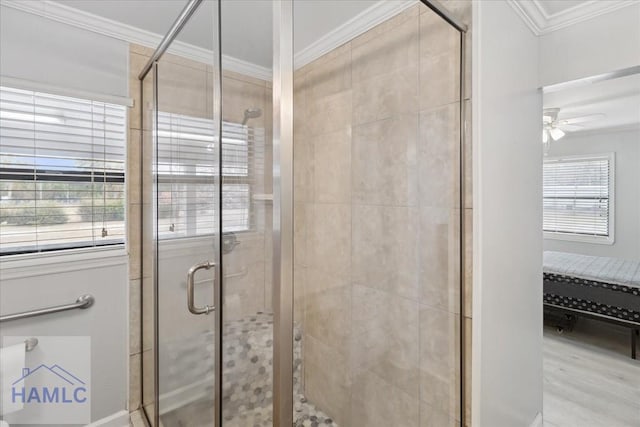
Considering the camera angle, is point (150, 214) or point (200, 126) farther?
point (150, 214)

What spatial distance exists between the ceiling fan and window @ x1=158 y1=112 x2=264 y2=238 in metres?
3.37

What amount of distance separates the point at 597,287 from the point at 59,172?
4.07 meters

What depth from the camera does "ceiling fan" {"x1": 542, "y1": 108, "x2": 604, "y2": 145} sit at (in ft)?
10.1

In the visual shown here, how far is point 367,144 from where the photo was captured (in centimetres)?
109

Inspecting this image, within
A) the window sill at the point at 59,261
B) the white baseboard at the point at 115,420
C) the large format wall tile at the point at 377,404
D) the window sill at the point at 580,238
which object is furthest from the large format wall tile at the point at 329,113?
the window sill at the point at 580,238

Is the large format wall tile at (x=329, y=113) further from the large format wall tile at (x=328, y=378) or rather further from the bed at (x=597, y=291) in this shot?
the bed at (x=597, y=291)

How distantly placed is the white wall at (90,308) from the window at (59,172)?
0.09 m

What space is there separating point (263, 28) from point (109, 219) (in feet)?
4.54

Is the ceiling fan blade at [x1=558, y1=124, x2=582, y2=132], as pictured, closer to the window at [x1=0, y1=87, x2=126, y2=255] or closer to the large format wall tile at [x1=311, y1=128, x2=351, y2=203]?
the large format wall tile at [x1=311, y1=128, x2=351, y2=203]

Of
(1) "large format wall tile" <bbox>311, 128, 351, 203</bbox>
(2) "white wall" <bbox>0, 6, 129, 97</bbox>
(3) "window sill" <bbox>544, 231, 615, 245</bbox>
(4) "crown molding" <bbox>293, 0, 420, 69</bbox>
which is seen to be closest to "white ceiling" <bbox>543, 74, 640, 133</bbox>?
(3) "window sill" <bbox>544, 231, 615, 245</bbox>

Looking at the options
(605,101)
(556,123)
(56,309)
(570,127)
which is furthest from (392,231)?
(570,127)

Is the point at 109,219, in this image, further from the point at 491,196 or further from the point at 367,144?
the point at 491,196

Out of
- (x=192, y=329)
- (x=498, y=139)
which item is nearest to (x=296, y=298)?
(x=192, y=329)

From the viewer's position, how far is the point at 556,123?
3492 mm
